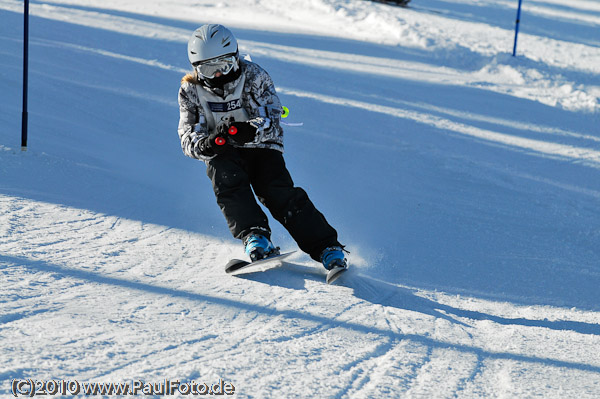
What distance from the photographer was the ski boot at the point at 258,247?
12.1 ft

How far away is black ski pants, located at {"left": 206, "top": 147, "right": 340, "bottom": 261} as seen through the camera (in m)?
3.81

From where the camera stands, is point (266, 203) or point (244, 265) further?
point (266, 203)

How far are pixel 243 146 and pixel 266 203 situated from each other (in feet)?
1.29

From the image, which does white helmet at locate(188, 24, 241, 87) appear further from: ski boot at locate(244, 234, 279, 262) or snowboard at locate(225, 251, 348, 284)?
snowboard at locate(225, 251, 348, 284)

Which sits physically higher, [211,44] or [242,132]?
→ [211,44]

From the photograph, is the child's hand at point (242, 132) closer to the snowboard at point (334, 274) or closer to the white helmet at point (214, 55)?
the white helmet at point (214, 55)

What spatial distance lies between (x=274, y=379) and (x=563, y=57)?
11.7 metres

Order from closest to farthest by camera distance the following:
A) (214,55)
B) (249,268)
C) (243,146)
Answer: (249,268) → (214,55) → (243,146)

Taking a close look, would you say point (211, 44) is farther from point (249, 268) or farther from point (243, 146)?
point (249, 268)

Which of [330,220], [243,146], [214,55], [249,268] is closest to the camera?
[249,268]

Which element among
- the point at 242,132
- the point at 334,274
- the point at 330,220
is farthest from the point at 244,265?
the point at 330,220

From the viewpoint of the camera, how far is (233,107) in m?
4.20

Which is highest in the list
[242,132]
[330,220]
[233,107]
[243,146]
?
[233,107]

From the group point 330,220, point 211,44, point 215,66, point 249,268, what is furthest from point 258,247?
point 330,220
